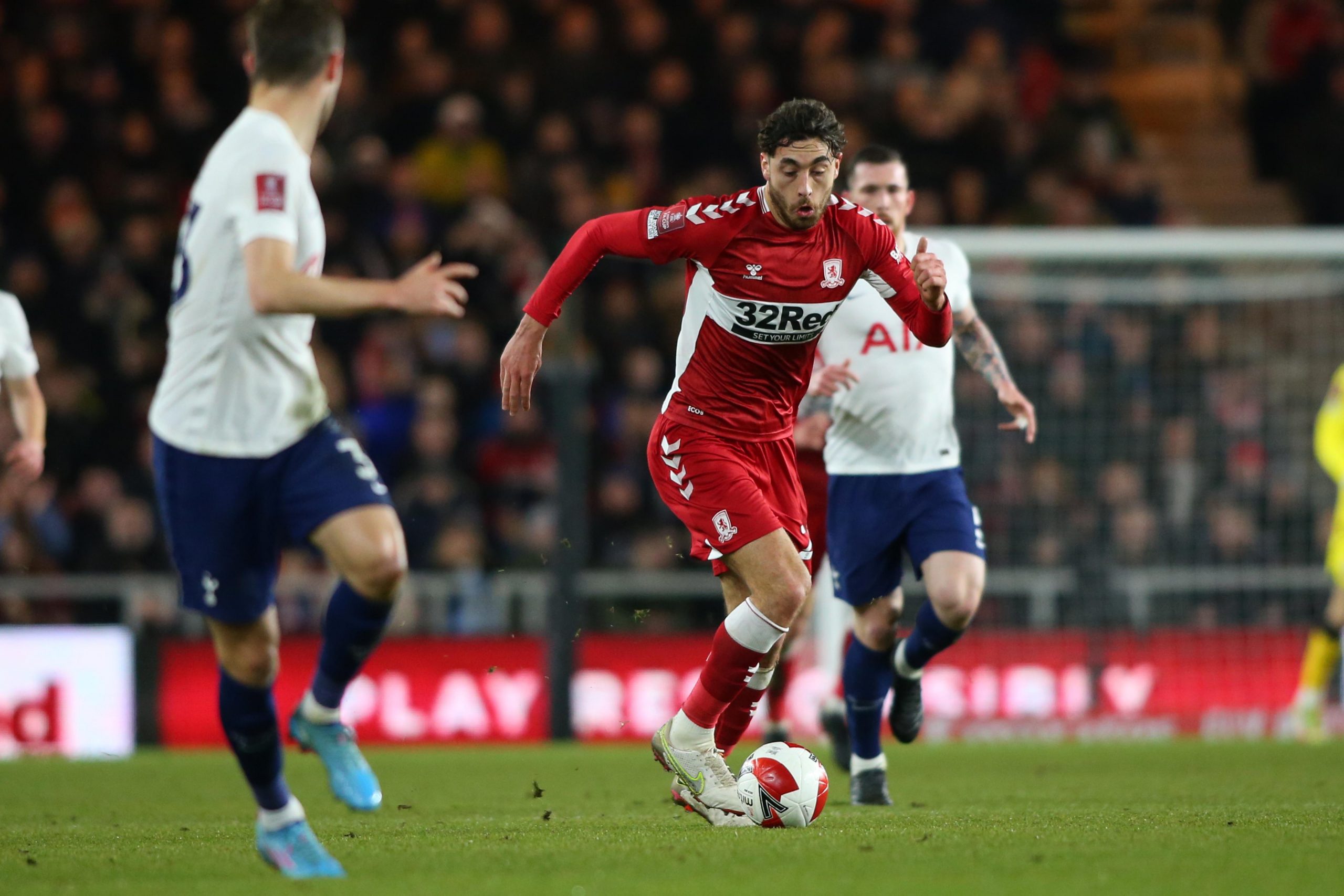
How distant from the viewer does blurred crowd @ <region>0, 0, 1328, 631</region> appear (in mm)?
11828

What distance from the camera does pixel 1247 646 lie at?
12.0 metres

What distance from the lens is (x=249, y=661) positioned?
4.46m

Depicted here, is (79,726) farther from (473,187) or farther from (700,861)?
(700,861)

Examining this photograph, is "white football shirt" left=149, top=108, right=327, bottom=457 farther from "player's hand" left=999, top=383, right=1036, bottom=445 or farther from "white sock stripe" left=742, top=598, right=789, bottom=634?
"player's hand" left=999, top=383, right=1036, bottom=445

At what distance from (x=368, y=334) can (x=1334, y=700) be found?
7263 mm

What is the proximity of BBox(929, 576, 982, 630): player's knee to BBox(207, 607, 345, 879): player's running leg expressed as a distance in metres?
3.02

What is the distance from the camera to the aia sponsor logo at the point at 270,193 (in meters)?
4.23

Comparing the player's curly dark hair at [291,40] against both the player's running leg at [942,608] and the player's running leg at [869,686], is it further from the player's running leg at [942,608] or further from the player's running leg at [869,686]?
the player's running leg at [869,686]

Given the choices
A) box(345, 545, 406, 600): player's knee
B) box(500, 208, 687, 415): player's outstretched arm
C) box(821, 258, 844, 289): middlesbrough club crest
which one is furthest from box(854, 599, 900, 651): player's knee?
box(345, 545, 406, 600): player's knee

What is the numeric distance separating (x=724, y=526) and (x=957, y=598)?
4.62 ft

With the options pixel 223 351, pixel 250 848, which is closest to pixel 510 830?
pixel 250 848

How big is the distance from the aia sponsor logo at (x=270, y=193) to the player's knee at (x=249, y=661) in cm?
112

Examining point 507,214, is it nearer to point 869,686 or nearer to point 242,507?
point 869,686

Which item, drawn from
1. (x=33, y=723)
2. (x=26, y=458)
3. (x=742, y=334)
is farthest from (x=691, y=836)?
(x=33, y=723)
